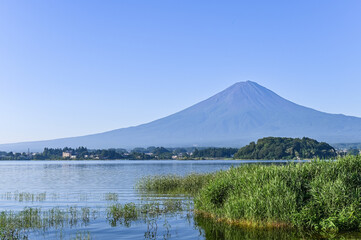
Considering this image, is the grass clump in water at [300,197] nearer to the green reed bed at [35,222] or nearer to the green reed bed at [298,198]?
the green reed bed at [298,198]

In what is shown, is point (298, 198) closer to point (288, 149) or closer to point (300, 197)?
point (300, 197)

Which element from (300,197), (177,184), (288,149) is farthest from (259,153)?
(300,197)

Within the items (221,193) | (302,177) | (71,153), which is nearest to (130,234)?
(221,193)

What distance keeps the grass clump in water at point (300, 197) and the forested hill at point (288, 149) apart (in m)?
90.6

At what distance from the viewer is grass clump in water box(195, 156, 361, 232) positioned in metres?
18.6

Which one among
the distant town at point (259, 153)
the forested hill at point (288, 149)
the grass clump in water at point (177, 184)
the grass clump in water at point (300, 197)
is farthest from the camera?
the distant town at point (259, 153)

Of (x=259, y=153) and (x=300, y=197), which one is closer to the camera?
(x=300, y=197)

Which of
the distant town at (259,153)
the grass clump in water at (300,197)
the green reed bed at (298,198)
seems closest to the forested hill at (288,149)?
the distant town at (259,153)

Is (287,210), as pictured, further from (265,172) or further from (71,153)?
(71,153)

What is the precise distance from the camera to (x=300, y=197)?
19469 mm

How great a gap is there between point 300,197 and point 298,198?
10 centimetres

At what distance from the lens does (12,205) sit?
29.5 m

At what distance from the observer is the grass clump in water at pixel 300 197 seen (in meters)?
18.6

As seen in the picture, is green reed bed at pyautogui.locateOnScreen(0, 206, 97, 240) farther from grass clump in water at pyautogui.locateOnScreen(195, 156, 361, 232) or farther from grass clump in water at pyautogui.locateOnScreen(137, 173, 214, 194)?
grass clump in water at pyautogui.locateOnScreen(137, 173, 214, 194)
